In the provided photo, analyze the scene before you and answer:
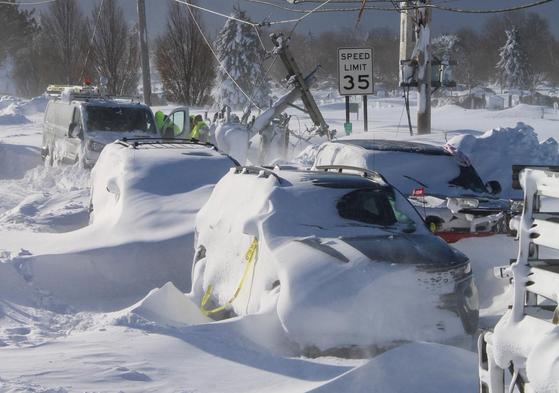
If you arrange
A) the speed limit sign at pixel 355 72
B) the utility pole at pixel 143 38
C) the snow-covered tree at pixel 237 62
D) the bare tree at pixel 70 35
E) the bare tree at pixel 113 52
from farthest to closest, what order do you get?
the snow-covered tree at pixel 237 62 → the bare tree at pixel 70 35 → the bare tree at pixel 113 52 → the utility pole at pixel 143 38 → the speed limit sign at pixel 355 72

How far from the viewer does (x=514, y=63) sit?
98.8 m

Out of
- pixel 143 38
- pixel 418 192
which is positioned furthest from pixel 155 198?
pixel 143 38

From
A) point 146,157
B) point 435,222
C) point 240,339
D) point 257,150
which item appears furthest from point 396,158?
point 257,150

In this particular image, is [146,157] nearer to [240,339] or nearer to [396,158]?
[396,158]

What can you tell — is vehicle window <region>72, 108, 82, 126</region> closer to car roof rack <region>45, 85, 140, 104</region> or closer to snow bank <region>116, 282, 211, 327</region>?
car roof rack <region>45, 85, 140, 104</region>

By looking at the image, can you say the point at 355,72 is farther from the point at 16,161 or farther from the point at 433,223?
the point at 16,161

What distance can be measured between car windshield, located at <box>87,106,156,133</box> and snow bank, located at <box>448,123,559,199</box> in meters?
6.85

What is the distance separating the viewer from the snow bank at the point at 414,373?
5184 millimetres

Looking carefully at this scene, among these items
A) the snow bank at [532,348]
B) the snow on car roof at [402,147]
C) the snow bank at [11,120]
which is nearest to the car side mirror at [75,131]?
the snow on car roof at [402,147]

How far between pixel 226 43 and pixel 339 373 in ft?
225

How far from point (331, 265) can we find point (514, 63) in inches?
3850

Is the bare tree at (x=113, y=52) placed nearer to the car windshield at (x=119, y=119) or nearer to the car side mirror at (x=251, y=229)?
Result: the car windshield at (x=119, y=119)

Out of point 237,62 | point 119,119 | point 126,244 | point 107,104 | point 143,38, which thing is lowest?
point 126,244

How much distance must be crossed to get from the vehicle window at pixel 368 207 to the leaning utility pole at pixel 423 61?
14.4 m
